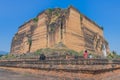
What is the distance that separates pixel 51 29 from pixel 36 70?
71.9ft

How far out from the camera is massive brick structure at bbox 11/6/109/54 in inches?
1326

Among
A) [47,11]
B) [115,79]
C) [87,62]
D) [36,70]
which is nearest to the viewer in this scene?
[87,62]

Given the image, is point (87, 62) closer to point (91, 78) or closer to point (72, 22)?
point (91, 78)

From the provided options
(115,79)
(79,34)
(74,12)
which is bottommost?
(115,79)

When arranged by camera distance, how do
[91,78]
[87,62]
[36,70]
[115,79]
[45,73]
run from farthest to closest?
1. [36,70]
2. [45,73]
3. [115,79]
4. [87,62]
5. [91,78]

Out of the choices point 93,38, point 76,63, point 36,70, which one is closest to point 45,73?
point 36,70

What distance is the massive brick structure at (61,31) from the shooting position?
3369 centimetres

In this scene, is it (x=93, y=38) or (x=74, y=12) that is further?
(x=93, y=38)

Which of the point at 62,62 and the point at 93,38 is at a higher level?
the point at 93,38

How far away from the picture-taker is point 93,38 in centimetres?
4541

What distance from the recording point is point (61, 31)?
1321 inches

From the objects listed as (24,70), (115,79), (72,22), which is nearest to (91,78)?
(115,79)

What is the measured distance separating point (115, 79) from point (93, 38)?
3382cm

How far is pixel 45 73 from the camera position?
13.1 meters
